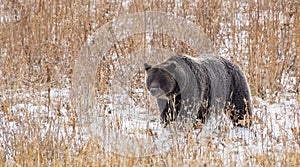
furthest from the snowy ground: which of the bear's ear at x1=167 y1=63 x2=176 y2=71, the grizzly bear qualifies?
the bear's ear at x1=167 y1=63 x2=176 y2=71

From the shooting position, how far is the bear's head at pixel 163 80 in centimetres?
528

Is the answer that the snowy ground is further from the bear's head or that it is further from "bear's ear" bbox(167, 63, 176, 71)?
"bear's ear" bbox(167, 63, 176, 71)

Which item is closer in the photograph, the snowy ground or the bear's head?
the snowy ground

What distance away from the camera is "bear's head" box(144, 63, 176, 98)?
17.3ft

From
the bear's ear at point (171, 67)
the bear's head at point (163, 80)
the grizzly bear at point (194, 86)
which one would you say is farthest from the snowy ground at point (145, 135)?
the bear's ear at point (171, 67)

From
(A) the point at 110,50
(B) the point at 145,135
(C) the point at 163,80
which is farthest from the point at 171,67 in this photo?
(A) the point at 110,50

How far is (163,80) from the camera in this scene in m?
5.30

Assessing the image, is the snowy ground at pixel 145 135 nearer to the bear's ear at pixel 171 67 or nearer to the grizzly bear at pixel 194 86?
the grizzly bear at pixel 194 86

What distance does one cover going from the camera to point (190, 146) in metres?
4.01

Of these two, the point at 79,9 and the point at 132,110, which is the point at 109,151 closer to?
the point at 132,110

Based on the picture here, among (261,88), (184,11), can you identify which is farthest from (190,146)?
(184,11)

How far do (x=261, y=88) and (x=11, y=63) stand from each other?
13.2 ft

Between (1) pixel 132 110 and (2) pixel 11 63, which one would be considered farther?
(2) pixel 11 63

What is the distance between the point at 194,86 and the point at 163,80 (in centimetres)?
38
